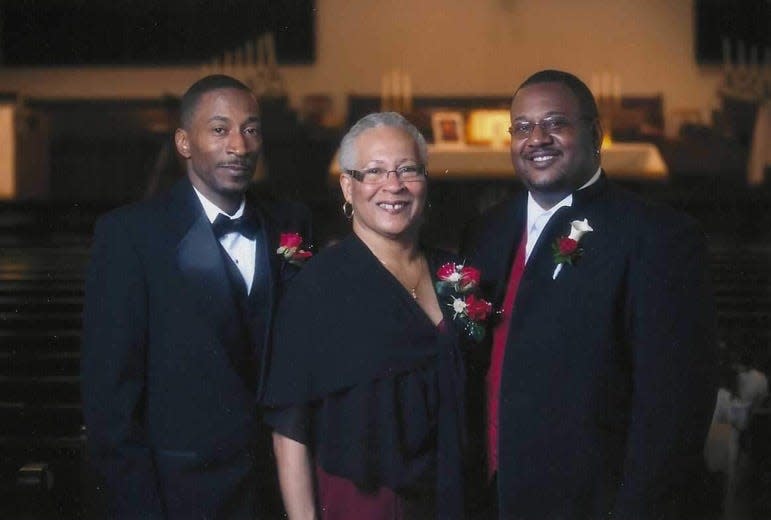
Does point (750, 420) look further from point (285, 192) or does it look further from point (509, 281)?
point (285, 192)

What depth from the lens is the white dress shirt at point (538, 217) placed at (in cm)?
253

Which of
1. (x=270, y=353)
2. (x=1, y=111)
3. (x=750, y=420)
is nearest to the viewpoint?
(x=270, y=353)

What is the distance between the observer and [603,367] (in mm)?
2348

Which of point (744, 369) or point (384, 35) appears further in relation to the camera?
point (384, 35)

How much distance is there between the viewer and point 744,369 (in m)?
4.09

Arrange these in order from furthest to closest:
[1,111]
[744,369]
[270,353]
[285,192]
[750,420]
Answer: [1,111], [285,192], [744,369], [750,420], [270,353]

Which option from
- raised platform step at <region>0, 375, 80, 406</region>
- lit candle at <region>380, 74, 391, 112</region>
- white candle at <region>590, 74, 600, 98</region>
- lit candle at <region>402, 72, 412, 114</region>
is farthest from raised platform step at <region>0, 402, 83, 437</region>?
white candle at <region>590, 74, 600, 98</region>

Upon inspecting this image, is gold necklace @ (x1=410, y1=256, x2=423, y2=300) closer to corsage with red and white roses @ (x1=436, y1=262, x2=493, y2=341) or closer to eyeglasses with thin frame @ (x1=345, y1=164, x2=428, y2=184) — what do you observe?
corsage with red and white roses @ (x1=436, y1=262, x2=493, y2=341)

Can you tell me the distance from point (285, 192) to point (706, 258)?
21.7 feet

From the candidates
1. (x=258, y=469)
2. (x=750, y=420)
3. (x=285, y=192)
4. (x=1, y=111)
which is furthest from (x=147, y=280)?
(x=1, y=111)

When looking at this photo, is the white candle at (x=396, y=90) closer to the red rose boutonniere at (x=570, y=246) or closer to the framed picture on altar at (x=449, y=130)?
the framed picture on altar at (x=449, y=130)

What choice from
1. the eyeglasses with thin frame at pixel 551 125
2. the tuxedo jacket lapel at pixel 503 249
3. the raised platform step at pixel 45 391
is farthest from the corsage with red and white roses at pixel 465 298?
the raised platform step at pixel 45 391

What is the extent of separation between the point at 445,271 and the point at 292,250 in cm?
41

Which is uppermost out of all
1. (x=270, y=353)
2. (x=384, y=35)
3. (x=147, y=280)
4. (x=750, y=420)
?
(x=384, y=35)
